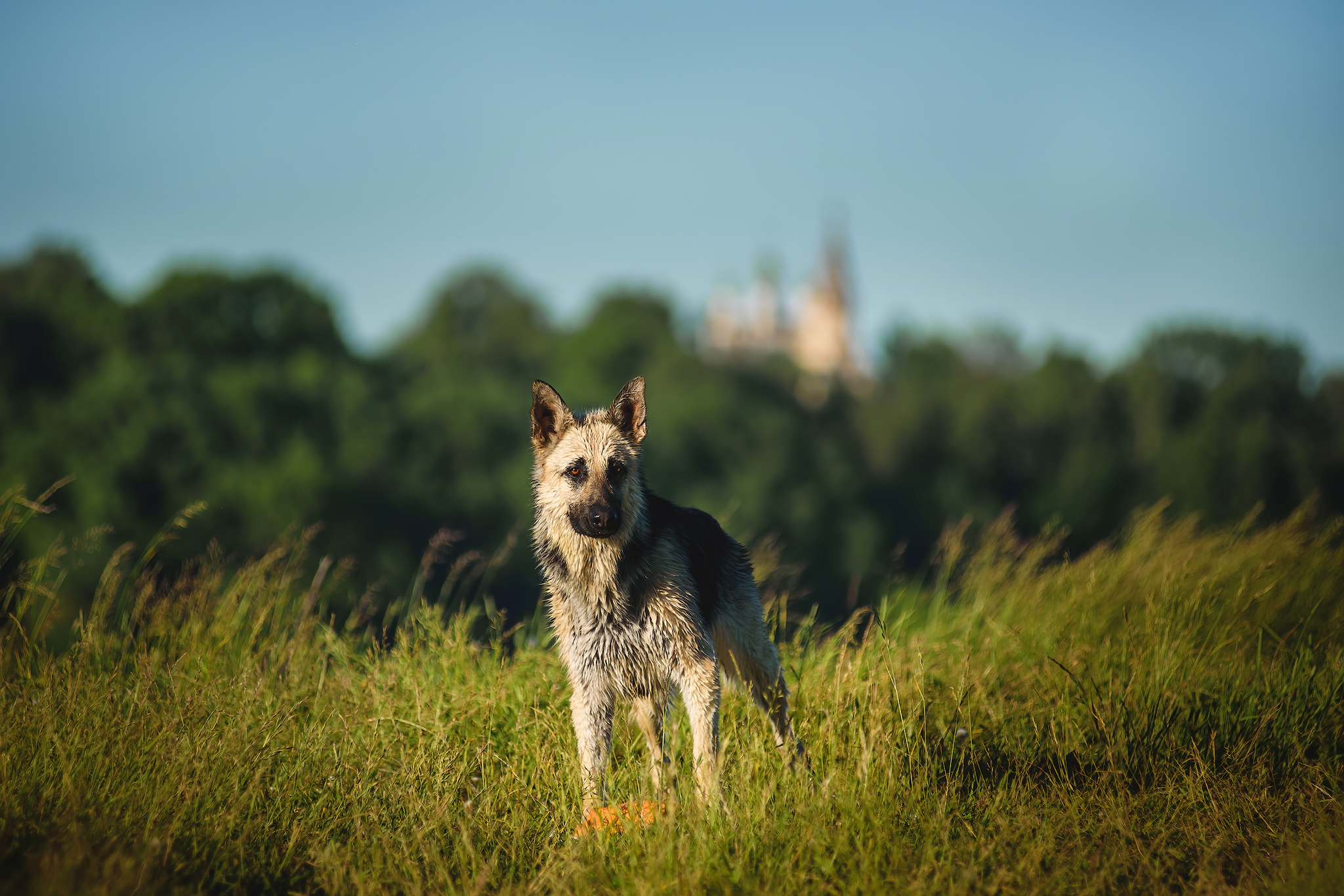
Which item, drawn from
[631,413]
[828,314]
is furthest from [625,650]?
[828,314]

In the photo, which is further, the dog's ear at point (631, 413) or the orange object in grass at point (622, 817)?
the dog's ear at point (631, 413)

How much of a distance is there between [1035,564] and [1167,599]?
1330 mm

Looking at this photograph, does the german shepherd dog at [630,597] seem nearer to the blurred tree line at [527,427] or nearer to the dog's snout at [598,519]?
the dog's snout at [598,519]

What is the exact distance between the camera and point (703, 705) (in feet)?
14.6

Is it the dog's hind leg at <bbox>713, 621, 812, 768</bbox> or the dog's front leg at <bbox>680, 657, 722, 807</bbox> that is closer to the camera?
the dog's front leg at <bbox>680, 657, 722, 807</bbox>

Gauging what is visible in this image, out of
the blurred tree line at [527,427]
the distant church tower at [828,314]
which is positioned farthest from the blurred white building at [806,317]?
the blurred tree line at [527,427]

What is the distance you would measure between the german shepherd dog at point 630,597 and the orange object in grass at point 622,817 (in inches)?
9.9

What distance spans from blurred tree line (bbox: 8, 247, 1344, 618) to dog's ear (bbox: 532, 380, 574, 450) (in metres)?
19.1

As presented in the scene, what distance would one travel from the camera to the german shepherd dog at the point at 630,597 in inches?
178

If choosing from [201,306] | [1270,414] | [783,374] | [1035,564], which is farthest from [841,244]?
[1035,564]

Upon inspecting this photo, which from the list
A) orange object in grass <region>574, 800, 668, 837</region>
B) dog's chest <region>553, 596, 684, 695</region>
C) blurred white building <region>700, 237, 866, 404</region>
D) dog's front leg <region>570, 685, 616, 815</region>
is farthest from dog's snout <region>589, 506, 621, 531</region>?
blurred white building <region>700, 237, 866, 404</region>

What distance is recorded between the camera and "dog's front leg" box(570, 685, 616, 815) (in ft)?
14.3

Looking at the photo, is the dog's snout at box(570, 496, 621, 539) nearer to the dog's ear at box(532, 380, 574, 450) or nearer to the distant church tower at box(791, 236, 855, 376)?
the dog's ear at box(532, 380, 574, 450)

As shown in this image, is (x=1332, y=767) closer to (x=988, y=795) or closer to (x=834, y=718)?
(x=988, y=795)
